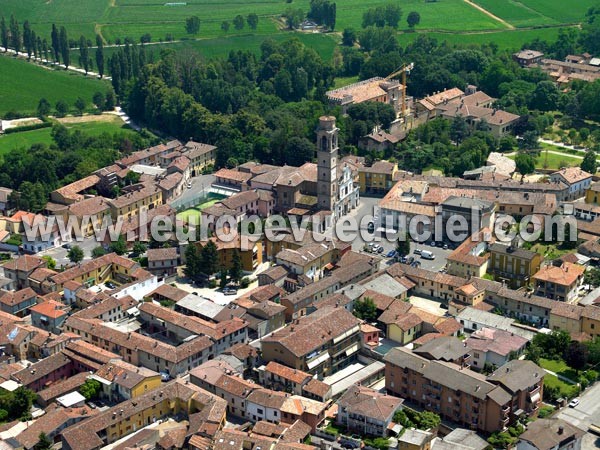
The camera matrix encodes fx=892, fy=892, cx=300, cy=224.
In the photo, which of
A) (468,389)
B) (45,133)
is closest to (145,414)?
(468,389)

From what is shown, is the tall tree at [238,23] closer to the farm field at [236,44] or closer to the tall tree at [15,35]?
the farm field at [236,44]

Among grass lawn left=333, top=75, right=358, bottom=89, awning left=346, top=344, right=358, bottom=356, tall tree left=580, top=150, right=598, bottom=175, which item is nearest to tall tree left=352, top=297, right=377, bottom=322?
awning left=346, top=344, right=358, bottom=356

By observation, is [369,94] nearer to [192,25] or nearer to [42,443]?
[192,25]

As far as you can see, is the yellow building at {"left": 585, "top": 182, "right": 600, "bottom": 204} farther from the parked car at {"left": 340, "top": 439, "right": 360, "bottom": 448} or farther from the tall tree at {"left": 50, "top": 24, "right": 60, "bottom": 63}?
the tall tree at {"left": 50, "top": 24, "right": 60, "bottom": 63}

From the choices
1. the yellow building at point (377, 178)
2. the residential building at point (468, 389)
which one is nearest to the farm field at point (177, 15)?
the yellow building at point (377, 178)

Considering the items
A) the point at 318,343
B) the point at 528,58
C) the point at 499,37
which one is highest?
the point at 499,37

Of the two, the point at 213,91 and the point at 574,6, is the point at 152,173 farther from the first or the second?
the point at 574,6
